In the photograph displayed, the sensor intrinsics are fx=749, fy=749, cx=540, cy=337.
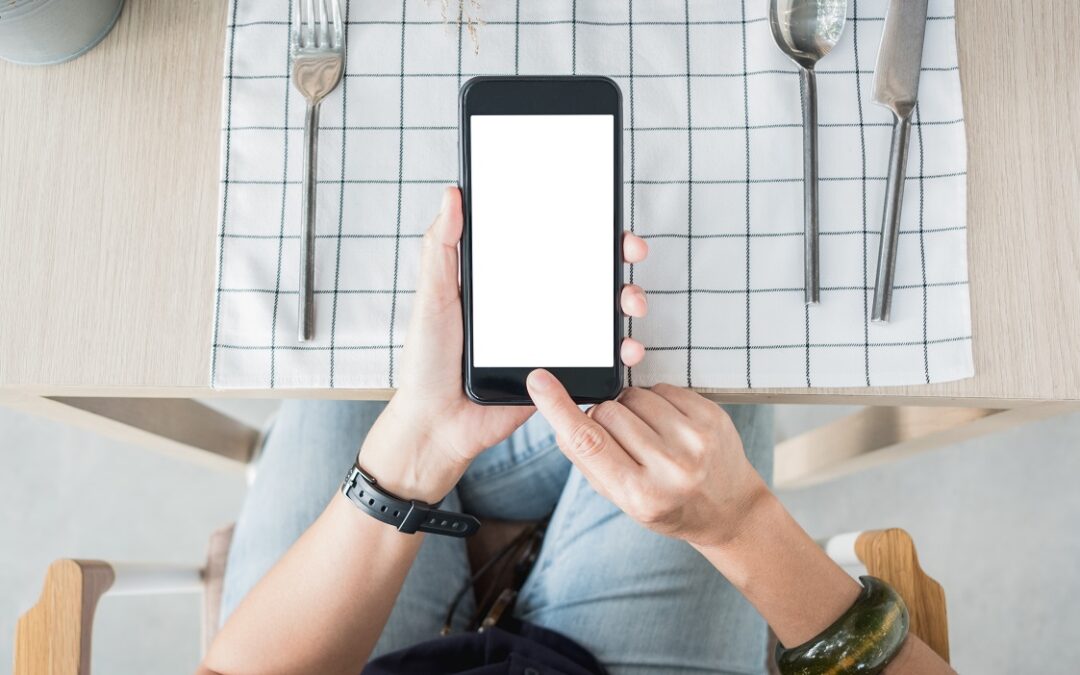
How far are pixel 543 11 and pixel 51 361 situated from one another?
17.7 inches

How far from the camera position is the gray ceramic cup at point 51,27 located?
0.49m

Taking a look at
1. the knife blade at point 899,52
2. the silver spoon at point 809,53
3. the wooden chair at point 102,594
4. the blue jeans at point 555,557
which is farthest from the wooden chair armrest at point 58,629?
the knife blade at point 899,52

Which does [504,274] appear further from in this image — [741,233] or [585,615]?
[585,615]

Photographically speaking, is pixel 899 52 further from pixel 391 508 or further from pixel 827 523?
pixel 827 523

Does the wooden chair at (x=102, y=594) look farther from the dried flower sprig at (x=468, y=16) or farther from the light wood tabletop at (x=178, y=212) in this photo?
the dried flower sprig at (x=468, y=16)

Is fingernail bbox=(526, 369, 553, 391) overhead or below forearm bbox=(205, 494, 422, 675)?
overhead

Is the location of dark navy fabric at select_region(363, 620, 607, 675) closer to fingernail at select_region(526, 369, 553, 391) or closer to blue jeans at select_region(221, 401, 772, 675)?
blue jeans at select_region(221, 401, 772, 675)

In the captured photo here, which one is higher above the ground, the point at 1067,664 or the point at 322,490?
the point at 322,490

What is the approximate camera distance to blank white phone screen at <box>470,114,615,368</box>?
19.6 inches

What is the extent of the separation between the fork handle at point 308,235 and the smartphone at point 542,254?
0.12 meters

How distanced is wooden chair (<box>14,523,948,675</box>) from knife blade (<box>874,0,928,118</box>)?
1.13 ft

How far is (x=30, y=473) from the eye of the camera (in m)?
1.15

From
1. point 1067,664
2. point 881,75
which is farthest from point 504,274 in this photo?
point 1067,664

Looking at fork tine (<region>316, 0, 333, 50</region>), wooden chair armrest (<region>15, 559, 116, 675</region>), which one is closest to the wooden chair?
wooden chair armrest (<region>15, 559, 116, 675</region>)
